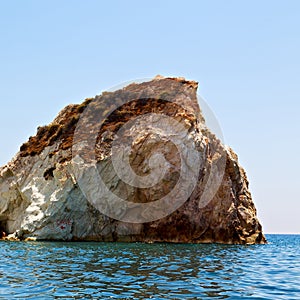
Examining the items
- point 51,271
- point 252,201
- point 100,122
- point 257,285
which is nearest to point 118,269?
point 51,271

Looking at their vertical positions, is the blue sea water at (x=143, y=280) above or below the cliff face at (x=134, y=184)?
below

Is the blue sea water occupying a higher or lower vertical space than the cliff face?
lower

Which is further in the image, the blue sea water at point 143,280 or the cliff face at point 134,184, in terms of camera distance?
the cliff face at point 134,184

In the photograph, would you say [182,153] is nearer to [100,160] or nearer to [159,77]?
[100,160]

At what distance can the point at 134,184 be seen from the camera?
46.9m

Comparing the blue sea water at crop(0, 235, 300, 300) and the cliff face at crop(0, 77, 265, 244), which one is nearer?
the blue sea water at crop(0, 235, 300, 300)

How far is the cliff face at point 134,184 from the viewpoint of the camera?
46.2m

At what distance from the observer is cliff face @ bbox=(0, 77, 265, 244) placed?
4622cm

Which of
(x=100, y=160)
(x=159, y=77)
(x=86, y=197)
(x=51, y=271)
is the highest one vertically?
(x=159, y=77)

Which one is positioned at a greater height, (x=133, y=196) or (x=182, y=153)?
(x=182, y=153)

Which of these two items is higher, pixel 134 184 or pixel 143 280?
pixel 134 184

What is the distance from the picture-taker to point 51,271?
59.5 ft

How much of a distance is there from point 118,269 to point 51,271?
9.22ft

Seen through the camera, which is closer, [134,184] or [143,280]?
[143,280]
